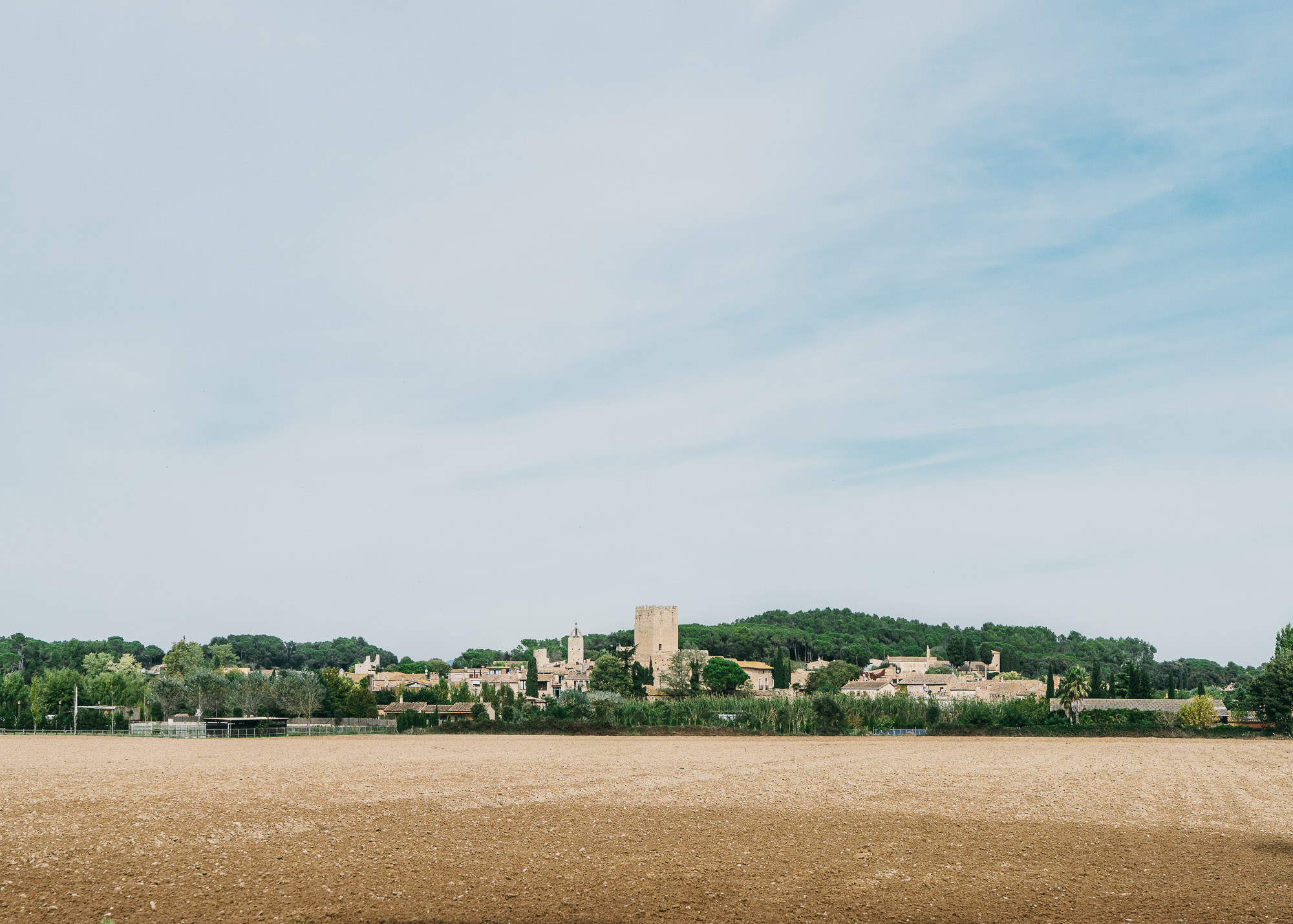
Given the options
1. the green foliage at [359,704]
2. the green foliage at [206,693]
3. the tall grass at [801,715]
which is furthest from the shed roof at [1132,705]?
the green foliage at [206,693]

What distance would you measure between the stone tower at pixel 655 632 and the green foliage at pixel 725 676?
8.06 m

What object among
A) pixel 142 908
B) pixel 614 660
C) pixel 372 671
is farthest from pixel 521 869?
pixel 372 671

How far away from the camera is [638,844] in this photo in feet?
56.3

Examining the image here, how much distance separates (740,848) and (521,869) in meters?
3.97

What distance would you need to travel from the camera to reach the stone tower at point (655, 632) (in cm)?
13225

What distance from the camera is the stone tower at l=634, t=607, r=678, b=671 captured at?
132 m

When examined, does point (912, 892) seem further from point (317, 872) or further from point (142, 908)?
point (142, 908)

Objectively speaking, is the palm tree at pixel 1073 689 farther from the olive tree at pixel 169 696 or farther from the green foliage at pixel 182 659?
the green foliage at pixel 182 659

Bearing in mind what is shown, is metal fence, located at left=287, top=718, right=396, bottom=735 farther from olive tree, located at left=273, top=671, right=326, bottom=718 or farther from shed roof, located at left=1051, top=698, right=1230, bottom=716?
shed roof, located at left=1051, top=698, right=1230, bottom=716

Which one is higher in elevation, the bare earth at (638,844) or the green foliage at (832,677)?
the bare earth at (638,844)

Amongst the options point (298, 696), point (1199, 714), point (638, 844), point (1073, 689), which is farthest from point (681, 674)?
point (638, 844)

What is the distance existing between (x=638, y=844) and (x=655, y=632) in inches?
4584

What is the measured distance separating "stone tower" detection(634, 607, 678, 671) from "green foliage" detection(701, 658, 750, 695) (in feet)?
26.5

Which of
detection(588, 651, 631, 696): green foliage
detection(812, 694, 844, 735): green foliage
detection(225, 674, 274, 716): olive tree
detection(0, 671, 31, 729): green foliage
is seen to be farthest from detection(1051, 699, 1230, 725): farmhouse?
detection(0, 671, 31, 729): green foliage
